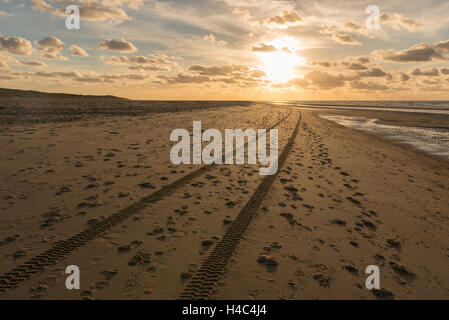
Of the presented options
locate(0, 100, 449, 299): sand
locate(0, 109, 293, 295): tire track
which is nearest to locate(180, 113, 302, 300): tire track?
locate(0, 100, 449, 299): sand

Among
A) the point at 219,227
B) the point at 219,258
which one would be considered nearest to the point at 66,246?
the point at 219,258

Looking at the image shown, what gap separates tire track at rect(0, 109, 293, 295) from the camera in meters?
3.69

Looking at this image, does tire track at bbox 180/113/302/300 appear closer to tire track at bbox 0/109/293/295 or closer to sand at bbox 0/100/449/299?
sand at bbox 0/100/449/299

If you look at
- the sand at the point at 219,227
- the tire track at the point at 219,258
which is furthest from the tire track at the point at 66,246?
the tire track at the point at 219,258

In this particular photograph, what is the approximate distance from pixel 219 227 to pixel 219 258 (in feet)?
3.52

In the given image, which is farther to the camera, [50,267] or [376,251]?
[376,251]

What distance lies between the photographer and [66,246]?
4.50m

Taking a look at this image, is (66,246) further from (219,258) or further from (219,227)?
(219,227)

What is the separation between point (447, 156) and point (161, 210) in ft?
57.0

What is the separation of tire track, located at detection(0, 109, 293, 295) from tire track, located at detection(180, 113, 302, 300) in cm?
226

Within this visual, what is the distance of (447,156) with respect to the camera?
48.5 feet

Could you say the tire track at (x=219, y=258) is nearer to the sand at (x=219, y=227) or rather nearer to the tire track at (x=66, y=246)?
the sand at (x=219, y=227)
